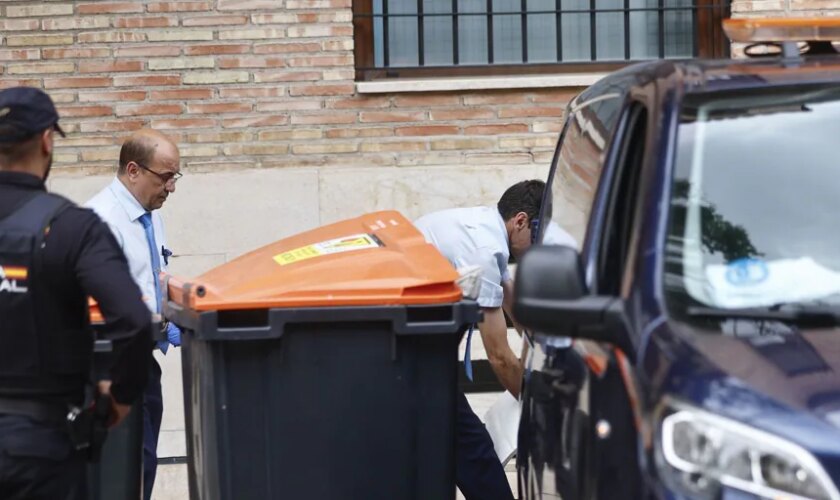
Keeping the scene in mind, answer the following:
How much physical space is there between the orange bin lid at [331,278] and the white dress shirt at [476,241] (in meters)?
0.63

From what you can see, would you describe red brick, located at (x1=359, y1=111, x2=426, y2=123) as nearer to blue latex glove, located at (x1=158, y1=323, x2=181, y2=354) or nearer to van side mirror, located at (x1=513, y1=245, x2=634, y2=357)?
blue latex glove, located at (x1=158, y1=323, x2=181, y2=354)

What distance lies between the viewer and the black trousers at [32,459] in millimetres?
3576

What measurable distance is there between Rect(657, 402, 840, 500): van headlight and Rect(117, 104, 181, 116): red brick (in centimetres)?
575

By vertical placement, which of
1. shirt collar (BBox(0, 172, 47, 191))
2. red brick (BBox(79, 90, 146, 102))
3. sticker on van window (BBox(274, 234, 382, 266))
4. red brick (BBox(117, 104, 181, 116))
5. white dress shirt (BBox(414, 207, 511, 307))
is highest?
red brick (BBox(79, 90, 146, 102))

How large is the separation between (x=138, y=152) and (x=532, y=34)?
3.34 metres

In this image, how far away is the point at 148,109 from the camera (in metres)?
8.20

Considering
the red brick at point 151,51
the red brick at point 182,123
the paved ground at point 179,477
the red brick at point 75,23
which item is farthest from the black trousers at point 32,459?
the red brick at point 75,23

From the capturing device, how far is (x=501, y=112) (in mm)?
8289

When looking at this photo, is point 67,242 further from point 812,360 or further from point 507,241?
point 507,241

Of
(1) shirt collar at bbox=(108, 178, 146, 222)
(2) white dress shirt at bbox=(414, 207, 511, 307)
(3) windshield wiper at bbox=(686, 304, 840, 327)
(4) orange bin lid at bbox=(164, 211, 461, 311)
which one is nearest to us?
(3) windshield wiper at bbox=(686, 304, 840, 327)

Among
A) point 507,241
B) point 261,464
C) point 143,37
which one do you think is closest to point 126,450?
point 261,464

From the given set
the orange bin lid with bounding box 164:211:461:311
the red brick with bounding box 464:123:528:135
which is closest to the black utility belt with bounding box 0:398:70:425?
the orange bin lid with bounding box 164:211:461:311

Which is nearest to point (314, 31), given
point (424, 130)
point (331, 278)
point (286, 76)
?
point (286, 76)

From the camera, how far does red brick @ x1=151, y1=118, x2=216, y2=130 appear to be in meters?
8.20
